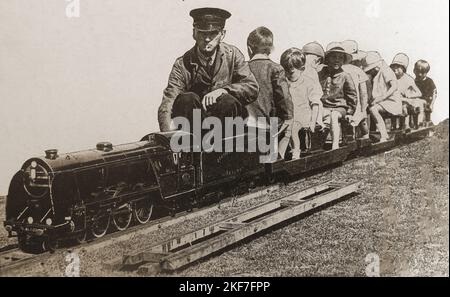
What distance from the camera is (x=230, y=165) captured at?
6.96 m

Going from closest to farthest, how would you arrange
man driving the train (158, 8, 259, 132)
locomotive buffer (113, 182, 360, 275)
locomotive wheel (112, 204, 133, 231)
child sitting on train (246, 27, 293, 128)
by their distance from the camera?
locomotive buffer (113, 182, 360, 275)
locomotive wheel (112, 204, 133, 231)
man driving the train (158, 8, 259, 132)
child sitting on train (246, 27, 293, 128)

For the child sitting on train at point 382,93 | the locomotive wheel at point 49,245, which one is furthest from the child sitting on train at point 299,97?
the locomotive wheel at point 49,245

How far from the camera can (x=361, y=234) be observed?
6.92m

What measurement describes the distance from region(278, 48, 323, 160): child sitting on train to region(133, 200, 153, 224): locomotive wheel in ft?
6.02

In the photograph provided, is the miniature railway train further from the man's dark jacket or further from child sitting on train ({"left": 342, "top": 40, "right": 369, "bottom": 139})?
child sitting on train ({"left": 342, "top": 40, "right": 369, "bottom": 139})

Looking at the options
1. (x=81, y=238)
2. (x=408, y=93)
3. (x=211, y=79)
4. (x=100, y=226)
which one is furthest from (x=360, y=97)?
(x=81, y=238)

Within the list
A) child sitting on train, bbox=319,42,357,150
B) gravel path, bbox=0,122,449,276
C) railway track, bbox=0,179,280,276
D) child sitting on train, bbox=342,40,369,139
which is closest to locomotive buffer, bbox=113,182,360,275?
gravel path, bbox=0,122,449,276

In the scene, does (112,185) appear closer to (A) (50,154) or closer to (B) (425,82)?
(A) (50,154)

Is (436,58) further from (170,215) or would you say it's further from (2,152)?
(2,152)

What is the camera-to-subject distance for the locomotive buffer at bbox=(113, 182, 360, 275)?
5.82 meters

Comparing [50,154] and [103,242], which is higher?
[50,154]

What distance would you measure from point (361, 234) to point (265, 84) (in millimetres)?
2108

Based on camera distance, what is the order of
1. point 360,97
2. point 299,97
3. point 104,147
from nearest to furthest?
point 104,147 < point 299,97 < point 360,97

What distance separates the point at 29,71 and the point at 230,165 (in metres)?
2.50
